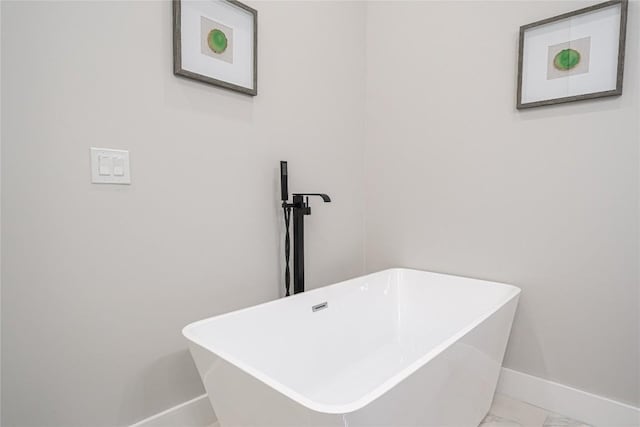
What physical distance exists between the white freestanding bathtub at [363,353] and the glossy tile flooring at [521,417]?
0.09 m

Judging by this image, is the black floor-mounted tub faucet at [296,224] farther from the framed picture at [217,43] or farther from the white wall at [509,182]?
the white wall at [509,182]

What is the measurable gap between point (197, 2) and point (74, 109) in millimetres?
656

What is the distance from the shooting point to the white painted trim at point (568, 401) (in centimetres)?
145

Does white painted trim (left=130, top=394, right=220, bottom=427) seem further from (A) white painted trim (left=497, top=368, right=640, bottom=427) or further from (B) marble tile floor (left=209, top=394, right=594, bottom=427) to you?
(A) white painted trim (left=497, top=368, right=640, bottom=427)

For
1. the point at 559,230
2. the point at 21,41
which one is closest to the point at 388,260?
the point at 559,230

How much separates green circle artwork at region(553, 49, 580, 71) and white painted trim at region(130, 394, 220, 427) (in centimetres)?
218

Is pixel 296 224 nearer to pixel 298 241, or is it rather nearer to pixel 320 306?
pixel 298 241

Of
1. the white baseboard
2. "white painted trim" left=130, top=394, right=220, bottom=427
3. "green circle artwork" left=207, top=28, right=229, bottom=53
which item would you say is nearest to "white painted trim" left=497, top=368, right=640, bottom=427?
the white baseboard

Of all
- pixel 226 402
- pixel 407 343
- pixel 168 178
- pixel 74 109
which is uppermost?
pixel 74 109

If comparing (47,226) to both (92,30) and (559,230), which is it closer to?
(92,30)

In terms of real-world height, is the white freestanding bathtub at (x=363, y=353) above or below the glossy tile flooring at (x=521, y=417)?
above

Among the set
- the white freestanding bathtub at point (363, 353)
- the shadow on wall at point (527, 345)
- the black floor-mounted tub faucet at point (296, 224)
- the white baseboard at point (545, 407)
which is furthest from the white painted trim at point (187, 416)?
the shadow on wall at point (527, 345)

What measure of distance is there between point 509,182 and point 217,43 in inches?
60.1

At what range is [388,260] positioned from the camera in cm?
219
